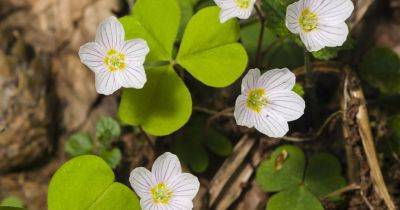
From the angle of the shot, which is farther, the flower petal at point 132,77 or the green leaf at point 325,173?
the green leaf at point 325,173

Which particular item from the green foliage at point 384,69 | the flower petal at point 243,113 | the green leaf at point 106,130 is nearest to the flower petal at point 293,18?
the flower petal at point 243,113

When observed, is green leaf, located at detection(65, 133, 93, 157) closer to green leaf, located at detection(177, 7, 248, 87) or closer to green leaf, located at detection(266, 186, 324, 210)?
green leaf, located at detection(177, 7, 248, 87)

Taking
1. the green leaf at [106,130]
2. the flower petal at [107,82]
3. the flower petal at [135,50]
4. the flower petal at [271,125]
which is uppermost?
the flower petal at [135,50]

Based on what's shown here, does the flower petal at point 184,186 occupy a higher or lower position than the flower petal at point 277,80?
lower

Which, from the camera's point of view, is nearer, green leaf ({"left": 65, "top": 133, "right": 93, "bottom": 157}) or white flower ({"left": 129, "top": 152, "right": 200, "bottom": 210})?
white flower ({"left": 129, "top": 152, "right": 200, "bottom": 210})

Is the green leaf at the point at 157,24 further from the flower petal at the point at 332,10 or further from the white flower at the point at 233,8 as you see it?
the flower petal at the point at 332,10

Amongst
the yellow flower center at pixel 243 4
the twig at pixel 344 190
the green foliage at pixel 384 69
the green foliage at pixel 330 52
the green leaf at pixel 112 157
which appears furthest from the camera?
the green leaf at pixel 112 157

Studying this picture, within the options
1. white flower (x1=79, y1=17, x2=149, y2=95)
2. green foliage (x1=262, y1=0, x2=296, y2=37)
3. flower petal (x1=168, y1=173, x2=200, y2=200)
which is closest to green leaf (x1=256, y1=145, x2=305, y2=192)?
flower petal (x1=168, y1=173, x2=200, y2=200)

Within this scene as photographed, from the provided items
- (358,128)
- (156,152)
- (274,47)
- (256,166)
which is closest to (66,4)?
(156,152)
